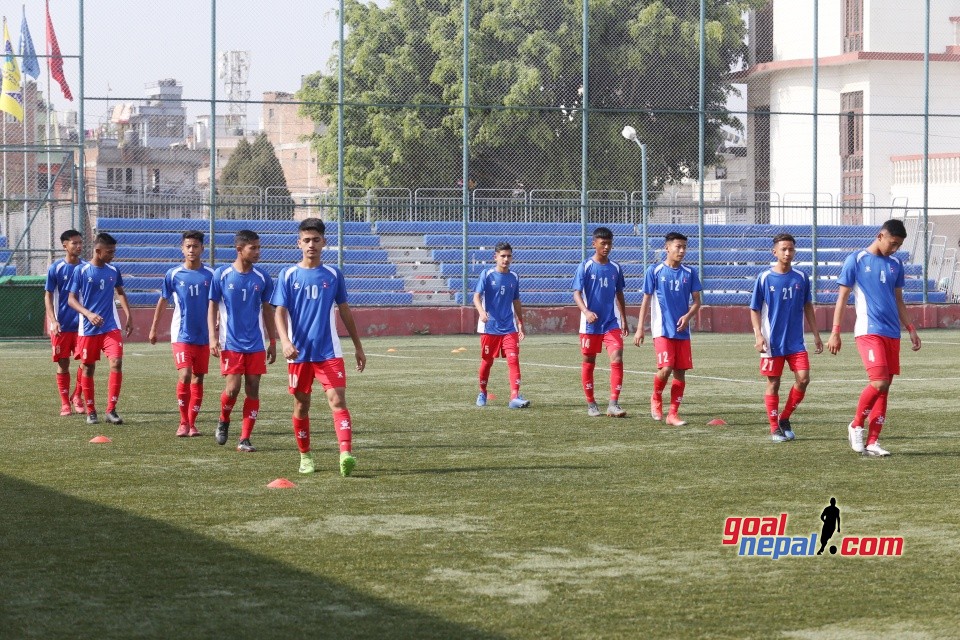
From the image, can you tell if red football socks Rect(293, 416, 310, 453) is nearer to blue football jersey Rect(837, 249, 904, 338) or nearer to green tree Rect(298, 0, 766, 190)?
blue football jersey Rect(837, 249, 904, 338)

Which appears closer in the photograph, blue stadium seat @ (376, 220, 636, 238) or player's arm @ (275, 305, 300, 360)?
player's arm @ (275, 305, 300, 360)

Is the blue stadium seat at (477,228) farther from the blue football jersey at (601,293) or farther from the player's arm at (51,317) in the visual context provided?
the player's arm at (51,317)

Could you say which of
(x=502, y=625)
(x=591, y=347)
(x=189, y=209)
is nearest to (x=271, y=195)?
(x=189, y=209)

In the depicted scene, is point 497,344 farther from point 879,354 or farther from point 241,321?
point 879,354

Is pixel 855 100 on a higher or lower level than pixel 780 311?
higher

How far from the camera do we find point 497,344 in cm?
1582

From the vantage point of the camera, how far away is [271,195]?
3297cm

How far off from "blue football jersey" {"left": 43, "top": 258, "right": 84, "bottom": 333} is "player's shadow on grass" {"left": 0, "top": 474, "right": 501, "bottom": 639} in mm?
6578

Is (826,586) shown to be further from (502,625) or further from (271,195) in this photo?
(271,195)

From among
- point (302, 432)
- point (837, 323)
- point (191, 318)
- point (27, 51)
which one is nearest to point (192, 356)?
point (191, 318)

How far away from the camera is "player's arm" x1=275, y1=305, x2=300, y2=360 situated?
32.5ft

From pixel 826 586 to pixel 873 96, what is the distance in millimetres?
38775

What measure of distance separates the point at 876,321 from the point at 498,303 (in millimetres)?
5466

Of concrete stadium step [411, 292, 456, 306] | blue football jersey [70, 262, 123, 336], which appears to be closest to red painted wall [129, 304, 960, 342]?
concrete stadium step [411, 292, 456, 306]
